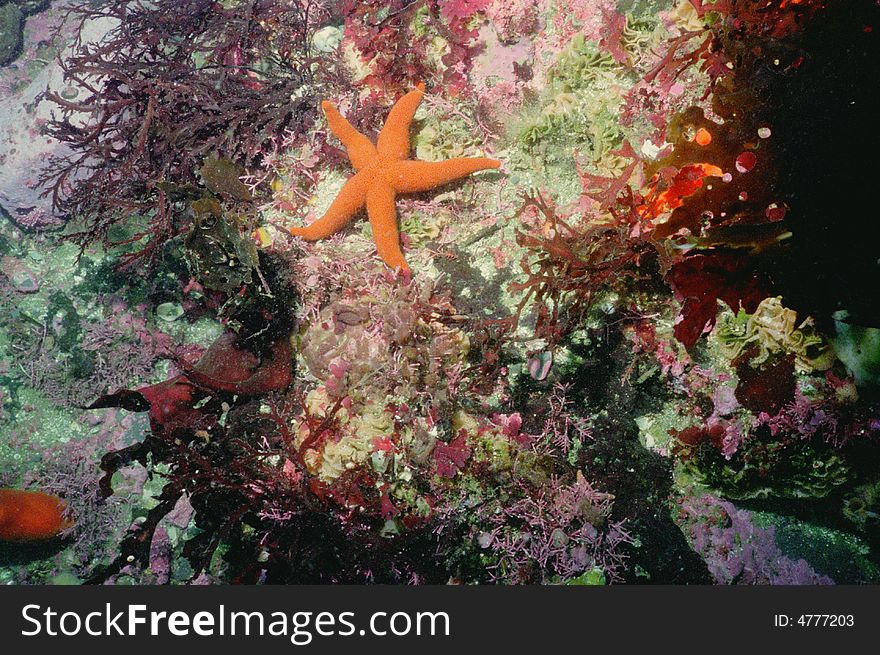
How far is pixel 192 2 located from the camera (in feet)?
17.3

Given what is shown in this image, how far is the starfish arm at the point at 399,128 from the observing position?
393cm

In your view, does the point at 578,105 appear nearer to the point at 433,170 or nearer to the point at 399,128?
the point at 433,170

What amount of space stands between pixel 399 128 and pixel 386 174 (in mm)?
468

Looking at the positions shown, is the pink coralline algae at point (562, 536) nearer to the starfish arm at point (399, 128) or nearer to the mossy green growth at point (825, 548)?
the mossy green growth at point (825, 548)

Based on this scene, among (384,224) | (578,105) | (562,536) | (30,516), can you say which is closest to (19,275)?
(30,516)

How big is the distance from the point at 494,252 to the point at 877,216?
2449 mm

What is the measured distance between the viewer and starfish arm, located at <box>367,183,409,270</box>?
3828 millimetres

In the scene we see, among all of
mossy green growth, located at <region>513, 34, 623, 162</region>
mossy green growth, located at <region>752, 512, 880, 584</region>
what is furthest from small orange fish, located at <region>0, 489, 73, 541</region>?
mossy green growth, located at <region>752, 512, 880, 584</region>

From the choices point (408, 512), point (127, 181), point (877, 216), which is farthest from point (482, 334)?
point (127, 181)

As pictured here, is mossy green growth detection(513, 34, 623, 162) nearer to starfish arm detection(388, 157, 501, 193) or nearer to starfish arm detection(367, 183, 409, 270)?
starfish arm detection(388, 157, 501, 193)

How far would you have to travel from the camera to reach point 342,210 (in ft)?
12.9

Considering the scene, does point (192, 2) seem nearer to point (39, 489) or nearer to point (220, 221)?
point (220, 221)

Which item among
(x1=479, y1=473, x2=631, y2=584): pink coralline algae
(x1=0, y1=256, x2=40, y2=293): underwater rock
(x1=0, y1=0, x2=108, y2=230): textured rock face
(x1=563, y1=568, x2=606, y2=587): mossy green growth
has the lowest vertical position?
(x1=563, y1=568, x2=606, y2=587): mossy green growth

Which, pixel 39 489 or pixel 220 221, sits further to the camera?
pixel 39 489
